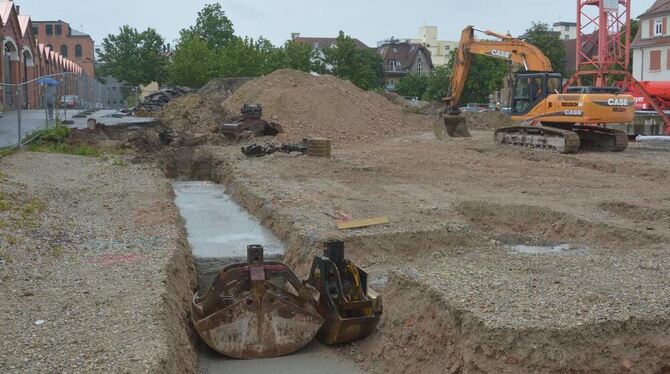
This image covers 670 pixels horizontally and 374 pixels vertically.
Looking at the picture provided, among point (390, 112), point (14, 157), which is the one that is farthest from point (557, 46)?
point (14, 157)

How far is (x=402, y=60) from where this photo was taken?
375ft

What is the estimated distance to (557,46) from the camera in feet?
229

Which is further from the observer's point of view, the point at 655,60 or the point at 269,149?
the point at 655,60

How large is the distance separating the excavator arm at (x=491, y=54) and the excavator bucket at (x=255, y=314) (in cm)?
1910

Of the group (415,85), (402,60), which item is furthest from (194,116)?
(402,60)

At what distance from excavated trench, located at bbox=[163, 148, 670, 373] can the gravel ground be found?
96 cm

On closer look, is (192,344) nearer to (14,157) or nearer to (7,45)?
(14,157)

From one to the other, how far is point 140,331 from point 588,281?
4.50 metres

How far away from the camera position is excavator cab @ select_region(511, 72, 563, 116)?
24.2 meters

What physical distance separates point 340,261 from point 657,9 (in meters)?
49.4

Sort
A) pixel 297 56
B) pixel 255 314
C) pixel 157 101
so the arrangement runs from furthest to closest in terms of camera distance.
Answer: pixel 297 56, pixel 157 101, pixel 255 314

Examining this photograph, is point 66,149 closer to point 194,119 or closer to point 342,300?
point 194,119

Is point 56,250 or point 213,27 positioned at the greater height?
point 213,27

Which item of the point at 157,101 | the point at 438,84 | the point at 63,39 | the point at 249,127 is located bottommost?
the point at 249,127
